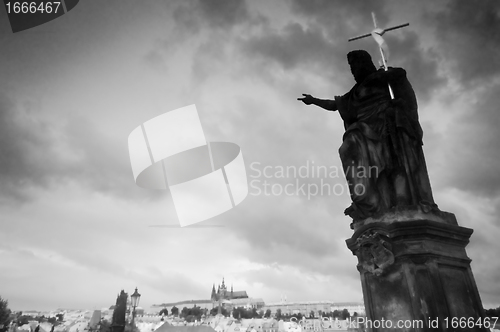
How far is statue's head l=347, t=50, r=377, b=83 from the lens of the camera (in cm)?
585

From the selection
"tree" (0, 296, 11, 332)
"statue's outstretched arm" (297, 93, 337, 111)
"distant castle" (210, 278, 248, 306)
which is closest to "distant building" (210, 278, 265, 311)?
"distant castle" (210, 278, 248, 306)

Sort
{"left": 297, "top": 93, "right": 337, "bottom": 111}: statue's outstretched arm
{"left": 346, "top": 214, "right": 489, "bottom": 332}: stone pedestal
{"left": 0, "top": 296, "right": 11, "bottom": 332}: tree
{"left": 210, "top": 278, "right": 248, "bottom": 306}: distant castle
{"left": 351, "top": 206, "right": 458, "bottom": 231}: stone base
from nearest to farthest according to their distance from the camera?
{"left": 346, "top": 214, "right": 489, "bottom": 332}: stone pedestal → {"left": 351, "top": 206, "right": 458, "bottom": 231}: stone base → {"left": 297, "top": 93, "right": 337, "bottom": 111}: statue's outstretched arm → {"left": 0, "top": 296, "right": 11, "bottom": 332}: tree → {"left": 210, "top": 278, "right": 248, "bottom": 306}: distant castle

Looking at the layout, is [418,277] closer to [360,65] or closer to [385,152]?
[385,152]

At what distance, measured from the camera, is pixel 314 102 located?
241 inches

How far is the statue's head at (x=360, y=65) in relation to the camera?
19.2 feet

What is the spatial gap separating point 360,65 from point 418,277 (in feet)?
12.5

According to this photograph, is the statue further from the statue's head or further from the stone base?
the statue's head

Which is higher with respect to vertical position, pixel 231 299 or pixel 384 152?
pixel 231 299

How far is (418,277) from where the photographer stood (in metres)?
3.80

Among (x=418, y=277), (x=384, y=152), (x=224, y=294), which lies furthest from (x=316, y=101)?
(x=224, y=294)

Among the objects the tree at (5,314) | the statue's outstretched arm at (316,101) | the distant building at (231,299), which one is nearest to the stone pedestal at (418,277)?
the statue's outstretched arm at (316,101)

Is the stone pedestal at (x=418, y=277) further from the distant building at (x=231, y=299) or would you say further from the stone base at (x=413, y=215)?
the distant building at (x=231, y=299)

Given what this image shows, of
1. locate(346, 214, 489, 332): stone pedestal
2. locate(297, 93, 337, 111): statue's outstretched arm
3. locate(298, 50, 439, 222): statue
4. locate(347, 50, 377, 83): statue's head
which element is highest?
locate(347, 50, 377, 83): statue's head

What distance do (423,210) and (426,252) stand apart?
0.67 m
